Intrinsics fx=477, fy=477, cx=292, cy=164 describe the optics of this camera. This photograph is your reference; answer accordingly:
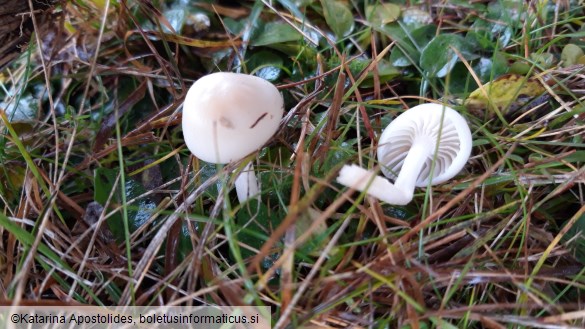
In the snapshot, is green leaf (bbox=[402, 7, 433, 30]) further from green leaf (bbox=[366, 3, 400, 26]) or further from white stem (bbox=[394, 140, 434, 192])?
white stem (bbox=[394, 140, 434, 192])

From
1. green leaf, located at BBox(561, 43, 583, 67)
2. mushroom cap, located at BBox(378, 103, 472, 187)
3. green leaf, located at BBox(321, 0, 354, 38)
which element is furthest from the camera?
green leaf, located at BBox(321, 0, 354, 38)

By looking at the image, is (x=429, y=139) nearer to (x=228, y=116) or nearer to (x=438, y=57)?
(x=438, y=57)

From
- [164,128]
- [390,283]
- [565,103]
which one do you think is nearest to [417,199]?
[390,283]

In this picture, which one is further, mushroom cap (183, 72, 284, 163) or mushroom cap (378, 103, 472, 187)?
mushroom cap (378, 103, 472, 187)

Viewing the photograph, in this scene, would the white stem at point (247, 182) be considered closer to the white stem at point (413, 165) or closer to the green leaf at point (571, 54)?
the white stem at point (413, 165)

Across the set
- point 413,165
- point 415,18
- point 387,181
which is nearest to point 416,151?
point 413,165

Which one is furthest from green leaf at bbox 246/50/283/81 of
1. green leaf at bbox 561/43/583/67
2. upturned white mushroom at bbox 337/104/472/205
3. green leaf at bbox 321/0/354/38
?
green leaf at bbox 561/43/583/67
